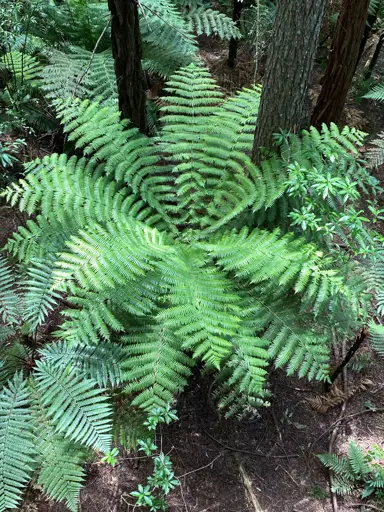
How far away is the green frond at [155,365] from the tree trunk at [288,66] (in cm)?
162

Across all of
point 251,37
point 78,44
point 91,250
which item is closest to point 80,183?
point 91,250

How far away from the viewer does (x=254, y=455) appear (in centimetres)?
312

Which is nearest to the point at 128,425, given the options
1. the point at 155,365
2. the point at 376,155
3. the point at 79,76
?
the point at 155,365

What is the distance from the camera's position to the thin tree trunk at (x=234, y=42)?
5.04 m

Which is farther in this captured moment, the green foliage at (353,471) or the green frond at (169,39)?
the green frond at (169,39)

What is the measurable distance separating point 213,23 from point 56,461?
460cm

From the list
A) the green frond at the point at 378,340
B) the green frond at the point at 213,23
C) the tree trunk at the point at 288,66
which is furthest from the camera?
the green frond at the point at 213,23

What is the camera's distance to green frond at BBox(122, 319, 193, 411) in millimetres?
2580

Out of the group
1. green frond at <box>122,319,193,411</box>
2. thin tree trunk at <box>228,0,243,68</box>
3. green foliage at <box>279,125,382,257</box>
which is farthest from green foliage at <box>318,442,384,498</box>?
thin tree trunk at <box>228,0,243,68</box>

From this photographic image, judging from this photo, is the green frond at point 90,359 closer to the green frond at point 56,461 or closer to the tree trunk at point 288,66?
the green frond at point 56,461

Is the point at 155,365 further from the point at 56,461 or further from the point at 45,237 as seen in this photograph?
the point at 45,237

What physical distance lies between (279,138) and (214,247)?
929mm

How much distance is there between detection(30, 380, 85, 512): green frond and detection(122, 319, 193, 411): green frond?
1.74ft

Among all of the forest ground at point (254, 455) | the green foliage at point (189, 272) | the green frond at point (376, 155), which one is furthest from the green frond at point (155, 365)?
the green frond at point (376, 155)
